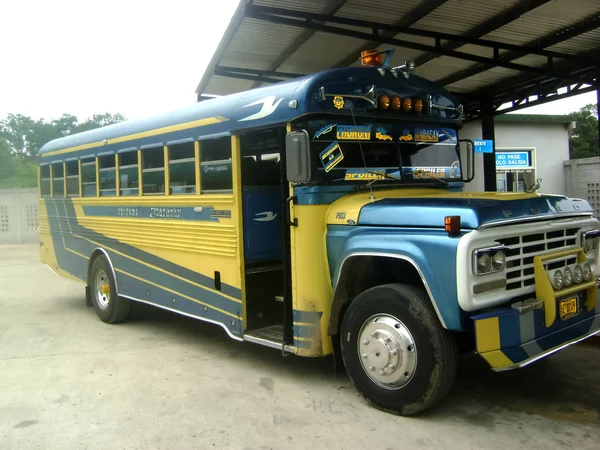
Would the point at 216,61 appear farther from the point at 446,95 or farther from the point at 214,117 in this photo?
the point at 446,95

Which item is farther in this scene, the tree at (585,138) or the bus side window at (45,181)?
the tree at (585,138)

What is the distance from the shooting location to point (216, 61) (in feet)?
37.3

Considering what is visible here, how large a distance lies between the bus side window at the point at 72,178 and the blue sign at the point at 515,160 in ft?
43.7

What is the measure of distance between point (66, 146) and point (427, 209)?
655cm

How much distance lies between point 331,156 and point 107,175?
4067 millimetres

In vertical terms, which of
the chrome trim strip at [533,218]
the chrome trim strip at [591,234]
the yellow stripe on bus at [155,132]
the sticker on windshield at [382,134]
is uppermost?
the yellow stripe on bus at [155,132]

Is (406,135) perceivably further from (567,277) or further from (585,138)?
(585,138)

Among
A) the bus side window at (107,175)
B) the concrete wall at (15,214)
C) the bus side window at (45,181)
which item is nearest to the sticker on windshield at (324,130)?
the bus side window at (107,175)

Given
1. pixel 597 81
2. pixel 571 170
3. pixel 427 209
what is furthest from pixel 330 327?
pixel 571 170

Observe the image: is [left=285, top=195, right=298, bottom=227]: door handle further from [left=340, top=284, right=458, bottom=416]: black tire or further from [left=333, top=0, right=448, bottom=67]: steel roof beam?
[left=333, top=0, right=448, bottom=67]: steel roof beam

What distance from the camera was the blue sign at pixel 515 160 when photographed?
18.0 metres

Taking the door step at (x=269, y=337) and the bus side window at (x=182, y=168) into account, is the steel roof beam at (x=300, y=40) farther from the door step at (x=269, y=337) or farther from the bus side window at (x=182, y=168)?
the door step at (x=269, y=337)

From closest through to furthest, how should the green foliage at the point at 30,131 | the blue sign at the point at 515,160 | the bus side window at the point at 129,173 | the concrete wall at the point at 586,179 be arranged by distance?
the bus side window at the point at 129,173 → the concrete wall at the point at 586,179 → the blue sign at the point at 515,160 → the green foliage at the point at 30,131

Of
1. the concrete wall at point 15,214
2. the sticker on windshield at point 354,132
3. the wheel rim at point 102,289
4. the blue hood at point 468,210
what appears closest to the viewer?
the blue hood at point 468,210
